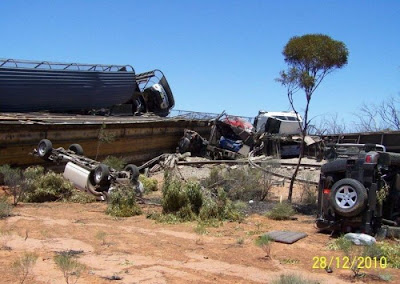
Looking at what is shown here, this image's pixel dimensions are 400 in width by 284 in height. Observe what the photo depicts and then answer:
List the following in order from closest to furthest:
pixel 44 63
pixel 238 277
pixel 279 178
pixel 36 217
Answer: pixel 238 277
pixel 36 217
pixel 279 178
pixel 44 63

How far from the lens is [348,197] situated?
8609 mm

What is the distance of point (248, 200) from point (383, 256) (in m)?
7.55

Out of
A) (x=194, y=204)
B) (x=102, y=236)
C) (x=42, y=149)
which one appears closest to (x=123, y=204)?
(x=194, y=204)

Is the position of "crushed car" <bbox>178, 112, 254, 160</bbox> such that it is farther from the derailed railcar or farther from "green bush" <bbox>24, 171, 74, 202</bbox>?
"green bush" <bbox>24, 171, 74, 202</bbox>

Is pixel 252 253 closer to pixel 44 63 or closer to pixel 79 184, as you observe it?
pixel 79 184

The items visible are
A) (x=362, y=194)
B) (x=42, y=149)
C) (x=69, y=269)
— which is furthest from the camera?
(x=42, y=149)

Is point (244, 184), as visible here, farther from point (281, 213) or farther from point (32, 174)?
point (32, 174)

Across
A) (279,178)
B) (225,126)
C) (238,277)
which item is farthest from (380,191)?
(225,126)

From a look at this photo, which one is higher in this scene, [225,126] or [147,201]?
[225,126]

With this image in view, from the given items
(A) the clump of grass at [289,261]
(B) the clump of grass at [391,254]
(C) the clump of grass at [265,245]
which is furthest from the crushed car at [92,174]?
(B) the clump of grass at [391,254]

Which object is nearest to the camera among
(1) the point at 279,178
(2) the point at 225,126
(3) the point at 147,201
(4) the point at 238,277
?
(4) the point at 238,277

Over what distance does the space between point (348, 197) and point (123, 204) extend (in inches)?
212

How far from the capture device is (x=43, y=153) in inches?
599

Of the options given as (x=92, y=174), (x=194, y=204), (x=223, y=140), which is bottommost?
(x=194, y=204)
